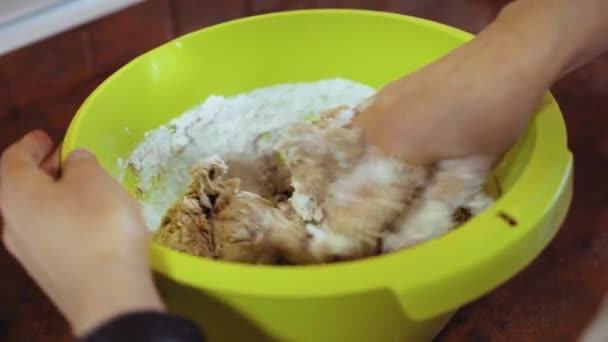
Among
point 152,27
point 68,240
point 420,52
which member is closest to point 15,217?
point 68,240

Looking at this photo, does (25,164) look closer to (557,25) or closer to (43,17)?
(557,25)

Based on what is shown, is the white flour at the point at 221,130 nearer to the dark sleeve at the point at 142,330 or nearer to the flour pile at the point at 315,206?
the flour pile at the point at 315,206

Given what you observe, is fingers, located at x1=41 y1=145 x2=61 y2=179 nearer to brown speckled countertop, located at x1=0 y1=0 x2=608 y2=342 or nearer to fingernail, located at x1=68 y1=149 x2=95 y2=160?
fingernail, located at x1=68 y1=149 x2=95 y2=160

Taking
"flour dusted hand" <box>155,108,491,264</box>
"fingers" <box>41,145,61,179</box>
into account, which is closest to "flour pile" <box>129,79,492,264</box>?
"flour dusted hand" <box>155,108,491,264</box>

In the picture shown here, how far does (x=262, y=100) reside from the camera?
0.74 meters

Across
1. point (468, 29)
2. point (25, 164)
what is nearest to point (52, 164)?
point (25, 164)

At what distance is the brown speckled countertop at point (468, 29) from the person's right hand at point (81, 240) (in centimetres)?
21

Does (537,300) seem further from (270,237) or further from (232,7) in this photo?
(232,7)

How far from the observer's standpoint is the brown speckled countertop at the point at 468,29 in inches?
24.1

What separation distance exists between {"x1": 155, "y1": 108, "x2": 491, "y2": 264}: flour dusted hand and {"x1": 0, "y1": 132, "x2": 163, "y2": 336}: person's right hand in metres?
0.13

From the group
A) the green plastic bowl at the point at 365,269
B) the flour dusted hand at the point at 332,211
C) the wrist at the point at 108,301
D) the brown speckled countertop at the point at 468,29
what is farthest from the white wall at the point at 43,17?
the wrist at the point at 108,301

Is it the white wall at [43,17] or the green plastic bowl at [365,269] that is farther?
the white wall at [43,17]

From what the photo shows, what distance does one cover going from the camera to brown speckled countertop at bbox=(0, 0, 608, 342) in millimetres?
613

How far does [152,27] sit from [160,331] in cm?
68
